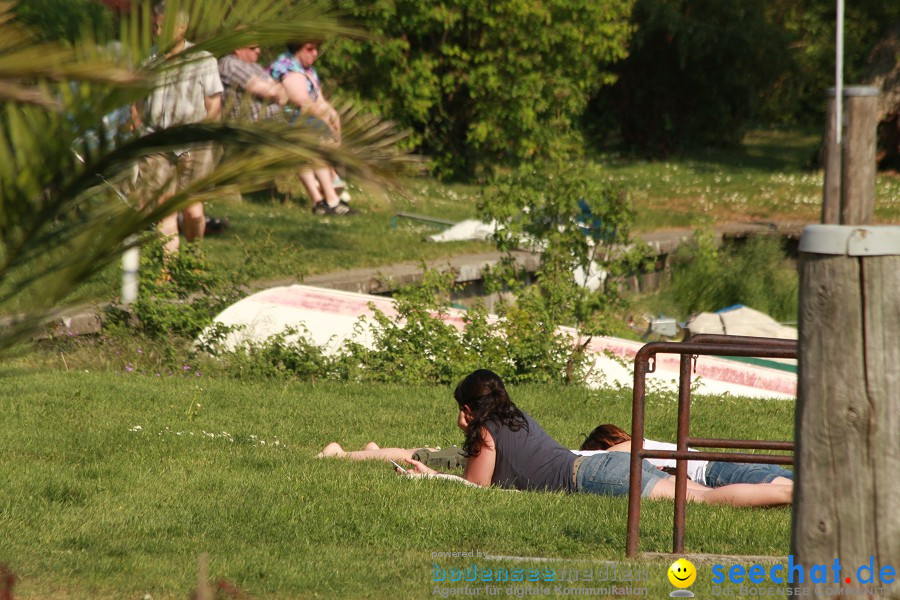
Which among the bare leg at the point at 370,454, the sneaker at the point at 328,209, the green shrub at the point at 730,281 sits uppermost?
the sneaker at the point at 328,209

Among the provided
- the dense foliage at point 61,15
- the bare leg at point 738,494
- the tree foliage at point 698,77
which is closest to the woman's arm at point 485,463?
the bare leg at point 738,494

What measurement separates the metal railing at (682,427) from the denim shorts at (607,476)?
910 mm

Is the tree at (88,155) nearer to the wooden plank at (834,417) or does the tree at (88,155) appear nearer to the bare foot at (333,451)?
the wooden plank at (834,417)

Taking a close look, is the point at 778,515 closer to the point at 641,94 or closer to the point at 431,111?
the point at 431,111

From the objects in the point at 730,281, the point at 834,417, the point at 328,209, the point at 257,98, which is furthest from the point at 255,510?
the point at 730,281

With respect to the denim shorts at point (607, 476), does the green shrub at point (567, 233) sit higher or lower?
higher

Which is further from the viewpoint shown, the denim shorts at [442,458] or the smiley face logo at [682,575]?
the denim shorts at [442,458]

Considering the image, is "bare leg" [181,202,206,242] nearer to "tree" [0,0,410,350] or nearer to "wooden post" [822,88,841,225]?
"tree" [0,0,410,350]

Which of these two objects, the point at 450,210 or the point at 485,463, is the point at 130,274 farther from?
the point at 450,210

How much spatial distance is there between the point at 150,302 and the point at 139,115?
5.23m

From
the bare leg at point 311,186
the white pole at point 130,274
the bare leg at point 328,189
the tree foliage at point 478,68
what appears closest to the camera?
the white pole at point 130,274

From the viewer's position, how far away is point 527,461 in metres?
6.12

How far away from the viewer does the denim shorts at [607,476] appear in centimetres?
592

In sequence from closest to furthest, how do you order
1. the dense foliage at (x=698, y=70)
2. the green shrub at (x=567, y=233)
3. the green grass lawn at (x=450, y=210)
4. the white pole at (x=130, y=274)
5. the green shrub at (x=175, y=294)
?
the white pole at (x=130, y=274), the green shrub at (x=175, y=294), the green shrub at (x=567, y=233), the green grass lawn at (x=450, y=210), the dense foliage at (x=698, y=70)
